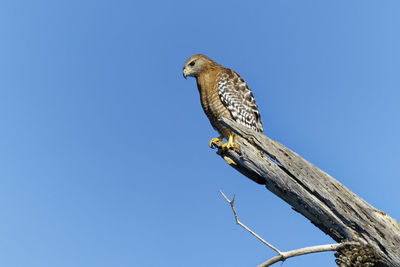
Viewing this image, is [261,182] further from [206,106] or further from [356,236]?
[206,106]

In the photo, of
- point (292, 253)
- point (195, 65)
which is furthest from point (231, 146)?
point (195, 65)

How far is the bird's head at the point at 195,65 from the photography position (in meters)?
8.38

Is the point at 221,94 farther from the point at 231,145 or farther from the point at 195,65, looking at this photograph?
the point at 231,145

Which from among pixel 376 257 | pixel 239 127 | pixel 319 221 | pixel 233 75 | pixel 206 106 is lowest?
pixel 376 257

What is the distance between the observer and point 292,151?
19.2ft

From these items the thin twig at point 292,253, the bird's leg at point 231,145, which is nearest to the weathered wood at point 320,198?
the bird's leg at point 231,145

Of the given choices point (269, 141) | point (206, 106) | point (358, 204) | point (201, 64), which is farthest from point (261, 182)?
point (201, 64)

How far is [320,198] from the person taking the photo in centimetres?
550

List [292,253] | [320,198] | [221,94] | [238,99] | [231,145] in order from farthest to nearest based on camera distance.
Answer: [238,99]
[221,94]
[231,145]
[320,198]
[292,253]

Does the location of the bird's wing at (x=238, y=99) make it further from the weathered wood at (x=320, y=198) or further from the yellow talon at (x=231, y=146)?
the weathered wood at (x=320, y=198)

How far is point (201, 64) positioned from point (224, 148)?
249 centimetres

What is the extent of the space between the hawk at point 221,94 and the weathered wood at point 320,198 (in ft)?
4.99

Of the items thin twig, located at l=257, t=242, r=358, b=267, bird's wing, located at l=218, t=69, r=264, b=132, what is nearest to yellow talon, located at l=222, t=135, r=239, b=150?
bird's wing, located at l=218, t=69, r=264, b=132

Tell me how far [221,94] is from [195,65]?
0.95 metres
